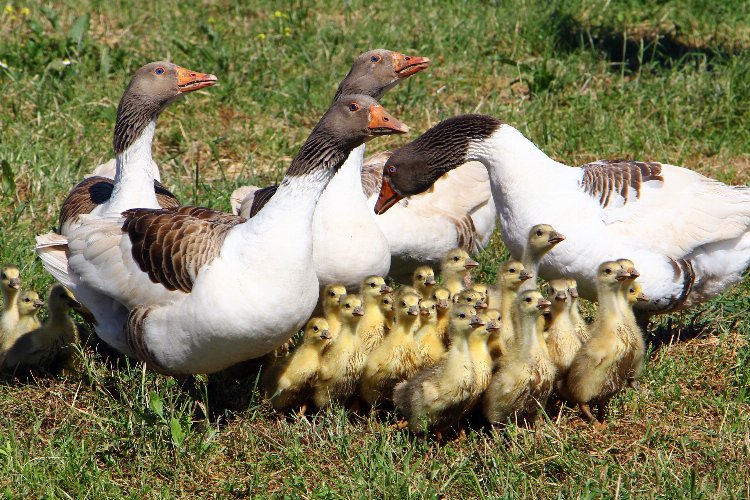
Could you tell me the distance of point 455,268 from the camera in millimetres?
6387

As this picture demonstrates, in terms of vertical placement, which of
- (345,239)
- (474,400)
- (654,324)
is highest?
(345,239)

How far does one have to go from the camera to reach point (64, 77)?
31.0 ft

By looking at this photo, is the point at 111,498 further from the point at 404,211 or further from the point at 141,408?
the point at 404,211

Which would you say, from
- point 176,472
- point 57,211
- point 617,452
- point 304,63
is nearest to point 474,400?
point 617,452

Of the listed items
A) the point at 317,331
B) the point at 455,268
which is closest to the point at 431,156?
the point at 455,268

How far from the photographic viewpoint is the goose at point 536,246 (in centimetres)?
574

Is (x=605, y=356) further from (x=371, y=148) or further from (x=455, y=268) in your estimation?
(x=371, y=148)

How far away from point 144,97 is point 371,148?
2921mm

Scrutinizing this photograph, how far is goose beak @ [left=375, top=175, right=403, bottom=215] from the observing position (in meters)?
6.62

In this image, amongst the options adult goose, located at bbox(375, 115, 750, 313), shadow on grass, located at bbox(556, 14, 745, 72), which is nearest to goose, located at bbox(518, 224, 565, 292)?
adult goose, located at bbox(375, 115, 750, 313)

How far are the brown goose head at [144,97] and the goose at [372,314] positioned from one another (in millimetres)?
1922

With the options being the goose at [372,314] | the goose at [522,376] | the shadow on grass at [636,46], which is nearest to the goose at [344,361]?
the goose at [372,314]

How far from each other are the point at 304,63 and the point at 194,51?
109 cm

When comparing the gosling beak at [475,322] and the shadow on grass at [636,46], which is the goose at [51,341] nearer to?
the gosling beak at [475,322]
